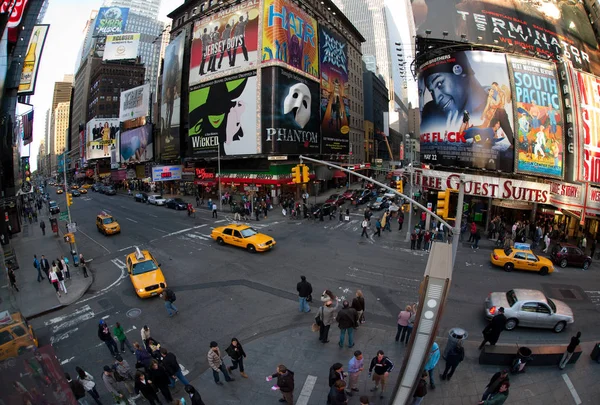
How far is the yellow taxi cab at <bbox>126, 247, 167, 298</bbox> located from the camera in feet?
46.1

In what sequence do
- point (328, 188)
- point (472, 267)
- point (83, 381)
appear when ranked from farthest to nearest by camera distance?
1. point (328, 188)
2. point (472, 267)
3. point (83, 381)

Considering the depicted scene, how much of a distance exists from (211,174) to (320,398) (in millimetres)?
44806

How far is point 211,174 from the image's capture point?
163 ft

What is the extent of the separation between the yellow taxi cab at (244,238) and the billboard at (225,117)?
20507 millimetres

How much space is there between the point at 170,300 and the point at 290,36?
133 feet

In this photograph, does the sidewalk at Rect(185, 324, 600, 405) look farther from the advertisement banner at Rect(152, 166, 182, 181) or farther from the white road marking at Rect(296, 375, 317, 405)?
the advertisement banner at Rect(152, 166, 182, 181)

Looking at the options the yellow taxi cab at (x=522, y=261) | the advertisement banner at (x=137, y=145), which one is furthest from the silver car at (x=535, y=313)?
the advertisement banner at (x=137, y=145)

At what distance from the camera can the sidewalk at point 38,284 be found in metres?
13.8

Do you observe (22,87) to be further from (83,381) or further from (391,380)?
(391,380)

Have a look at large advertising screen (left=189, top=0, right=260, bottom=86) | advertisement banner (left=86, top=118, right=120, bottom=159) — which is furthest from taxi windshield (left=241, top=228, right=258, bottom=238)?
advertisement banner (left=86, top=118, right=120, bottom=159)

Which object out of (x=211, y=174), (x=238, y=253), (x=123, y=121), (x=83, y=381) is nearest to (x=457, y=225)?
(x=83, y=381)

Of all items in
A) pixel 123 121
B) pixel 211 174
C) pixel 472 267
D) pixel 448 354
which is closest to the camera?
pixel 448 354

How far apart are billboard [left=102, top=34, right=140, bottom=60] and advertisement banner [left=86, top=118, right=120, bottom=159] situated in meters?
25.4

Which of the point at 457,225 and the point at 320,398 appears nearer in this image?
the point at 320,398
